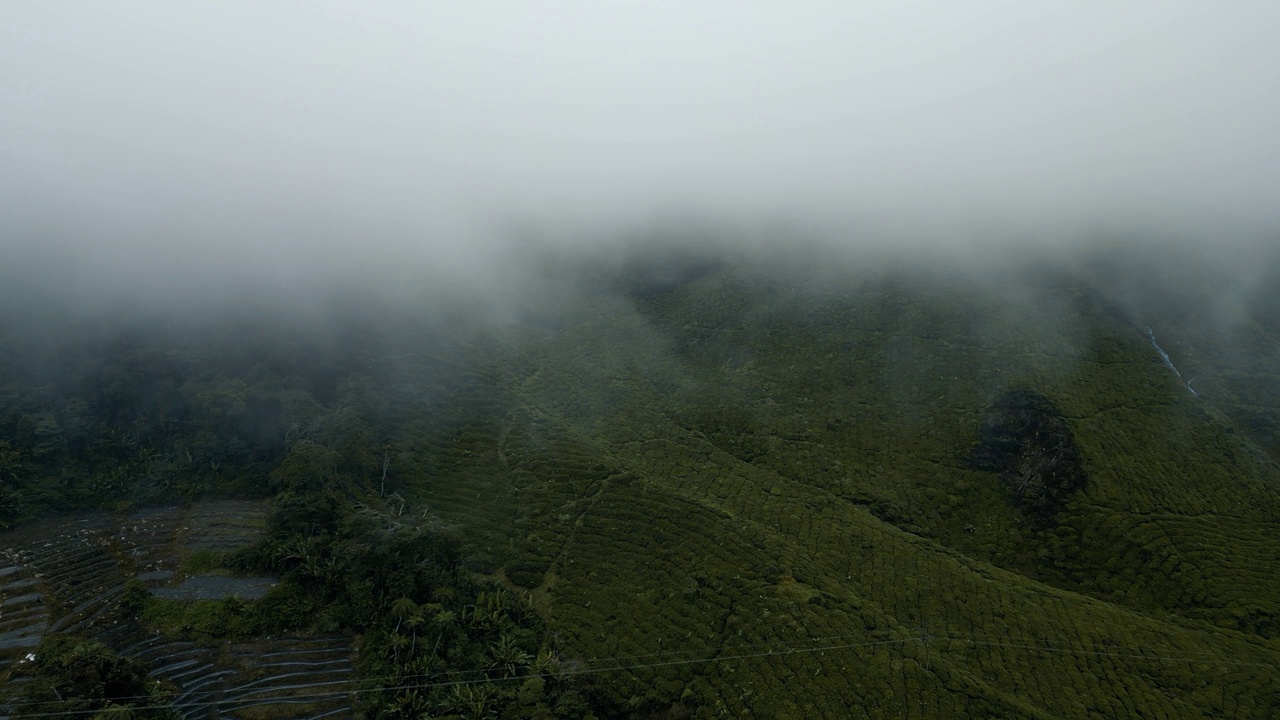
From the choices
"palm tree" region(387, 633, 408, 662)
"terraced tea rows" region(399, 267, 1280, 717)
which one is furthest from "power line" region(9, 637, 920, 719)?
"palm tree" region(387, 633, 408, 662)

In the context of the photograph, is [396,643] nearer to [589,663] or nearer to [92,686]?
[589,663]

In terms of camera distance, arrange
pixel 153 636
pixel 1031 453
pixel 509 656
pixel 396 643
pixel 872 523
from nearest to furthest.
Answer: pixel 396 643, pixel 153 636, pixel 509 656, pixel 872 523, pixel 1031 453

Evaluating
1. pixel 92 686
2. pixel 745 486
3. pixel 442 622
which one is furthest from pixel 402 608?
pixel 745 486

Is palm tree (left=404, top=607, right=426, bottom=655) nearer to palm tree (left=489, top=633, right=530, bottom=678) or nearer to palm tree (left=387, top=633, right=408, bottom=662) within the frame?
palm tree (left=387, top=633, right=408, bottom=662)

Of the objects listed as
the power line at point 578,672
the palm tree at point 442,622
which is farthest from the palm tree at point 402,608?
the power line at point 578,672

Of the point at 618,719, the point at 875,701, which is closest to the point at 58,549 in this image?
the point at 618,719

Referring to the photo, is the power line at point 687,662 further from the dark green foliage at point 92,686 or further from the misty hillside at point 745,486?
the dark green foliage at point 92,686

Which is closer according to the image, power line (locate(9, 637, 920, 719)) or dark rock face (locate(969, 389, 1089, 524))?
power line (locate(9, 637, 920, 719))

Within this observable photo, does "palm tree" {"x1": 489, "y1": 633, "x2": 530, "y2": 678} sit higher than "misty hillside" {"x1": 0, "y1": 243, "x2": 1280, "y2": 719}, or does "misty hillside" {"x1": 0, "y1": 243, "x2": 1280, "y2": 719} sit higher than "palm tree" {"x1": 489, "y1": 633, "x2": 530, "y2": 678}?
"misty hillside" {"x1": 0, "y1": 243, "x2": 1280, "y2": 719}

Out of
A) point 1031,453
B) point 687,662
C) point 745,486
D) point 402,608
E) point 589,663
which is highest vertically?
point 1031,453
